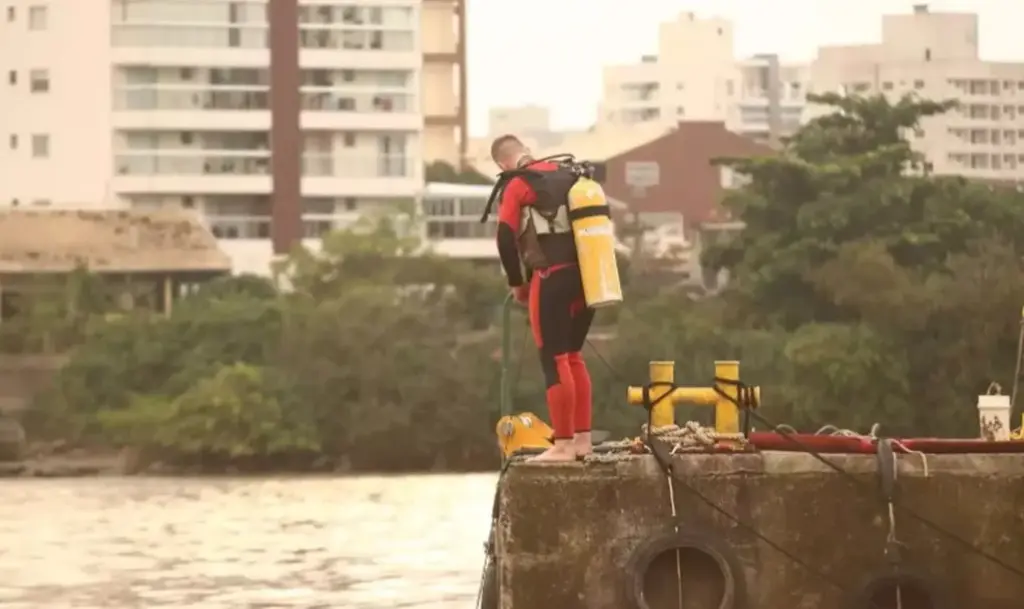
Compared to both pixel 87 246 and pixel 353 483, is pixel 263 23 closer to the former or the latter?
pixel 87 246

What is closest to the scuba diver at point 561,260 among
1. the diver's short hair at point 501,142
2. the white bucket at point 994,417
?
the diver's short hair at point 501,142

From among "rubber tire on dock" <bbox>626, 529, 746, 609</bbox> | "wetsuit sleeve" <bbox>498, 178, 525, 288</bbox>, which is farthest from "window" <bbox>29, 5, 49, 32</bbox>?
"rubber tire on dock" <bbox>626, 529, 746, 609</bbox>

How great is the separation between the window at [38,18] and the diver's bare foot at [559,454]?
54903 millimetres

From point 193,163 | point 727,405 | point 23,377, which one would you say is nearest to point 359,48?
point 193,163

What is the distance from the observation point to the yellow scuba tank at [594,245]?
27.6 feet

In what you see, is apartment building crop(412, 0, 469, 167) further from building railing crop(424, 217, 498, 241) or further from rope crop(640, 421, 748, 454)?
rope crop(640, 421, 748, 454)

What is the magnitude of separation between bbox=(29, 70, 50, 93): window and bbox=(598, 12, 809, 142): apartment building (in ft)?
120

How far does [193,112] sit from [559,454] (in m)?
54.0

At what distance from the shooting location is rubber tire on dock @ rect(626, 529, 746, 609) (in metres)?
8.07

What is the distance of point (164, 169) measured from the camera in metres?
61.8

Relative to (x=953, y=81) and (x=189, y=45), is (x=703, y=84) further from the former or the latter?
(x=189, y=45)

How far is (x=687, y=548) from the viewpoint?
8.10 metres

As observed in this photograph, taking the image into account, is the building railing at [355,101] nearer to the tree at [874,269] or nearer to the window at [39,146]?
the window at [39,146]

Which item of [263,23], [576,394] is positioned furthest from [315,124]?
[576,394]
